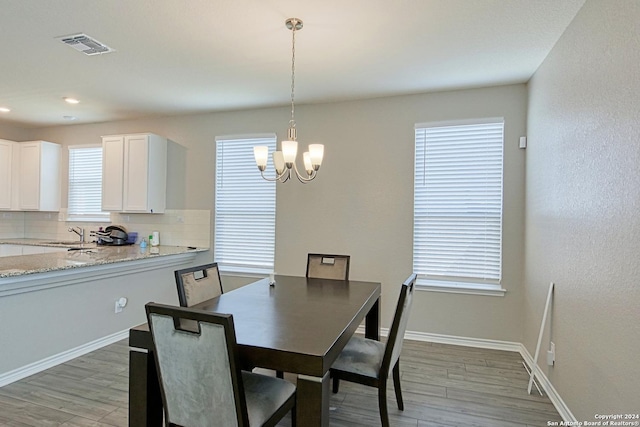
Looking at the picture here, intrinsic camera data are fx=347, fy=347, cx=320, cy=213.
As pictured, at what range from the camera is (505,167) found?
11.4 ft

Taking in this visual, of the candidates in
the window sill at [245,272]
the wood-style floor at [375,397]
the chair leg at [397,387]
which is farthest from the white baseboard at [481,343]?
the window sill at [245,272]

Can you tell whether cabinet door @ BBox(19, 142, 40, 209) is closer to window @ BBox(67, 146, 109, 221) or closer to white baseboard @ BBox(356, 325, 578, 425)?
window @ BBox(67, 146, 109, 221)

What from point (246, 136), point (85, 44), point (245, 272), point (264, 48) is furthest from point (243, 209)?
point (85, 44)

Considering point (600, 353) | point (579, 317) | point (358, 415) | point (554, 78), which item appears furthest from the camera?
point (554, 78)

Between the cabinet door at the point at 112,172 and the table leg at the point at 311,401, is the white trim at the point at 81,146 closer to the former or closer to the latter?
the cabinet door at the point at 112,172

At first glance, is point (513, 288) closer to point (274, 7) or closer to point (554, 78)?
point (554, 78)

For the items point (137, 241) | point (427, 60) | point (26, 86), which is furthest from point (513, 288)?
point (26, 86)

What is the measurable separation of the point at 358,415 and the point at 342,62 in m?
2.76

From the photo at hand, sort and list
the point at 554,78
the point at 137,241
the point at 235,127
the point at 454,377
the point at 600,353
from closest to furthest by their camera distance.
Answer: the point at 600,353
the point at 554,78
the point at 454,377
the point at 235,127
the point at 137,241

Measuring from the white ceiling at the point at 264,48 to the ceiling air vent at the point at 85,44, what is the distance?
6cm

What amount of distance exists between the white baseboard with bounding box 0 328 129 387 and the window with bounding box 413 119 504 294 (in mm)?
3263

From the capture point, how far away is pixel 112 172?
183 inches

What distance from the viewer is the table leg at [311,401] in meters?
1.40

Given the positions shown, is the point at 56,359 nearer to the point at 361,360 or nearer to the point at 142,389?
the point at 142,389
